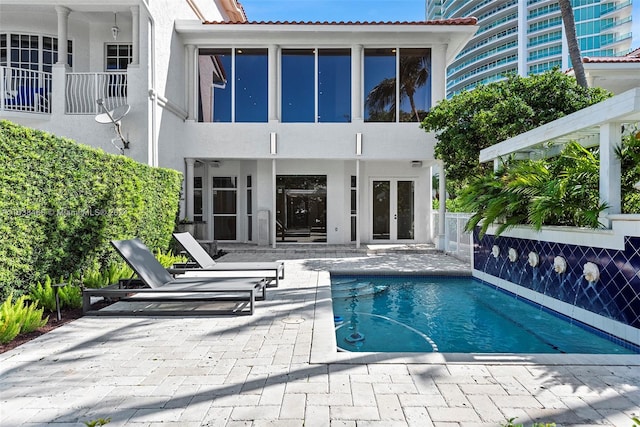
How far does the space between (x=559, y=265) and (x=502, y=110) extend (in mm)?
6056

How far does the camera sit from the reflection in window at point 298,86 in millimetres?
14250

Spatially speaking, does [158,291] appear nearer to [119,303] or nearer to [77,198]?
[119,303]

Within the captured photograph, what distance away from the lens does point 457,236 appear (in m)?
11.9

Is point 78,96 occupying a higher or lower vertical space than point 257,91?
lower

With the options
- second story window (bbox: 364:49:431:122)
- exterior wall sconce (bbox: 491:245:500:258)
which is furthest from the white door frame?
exterior wall sconce (bbox: 491:245:500:258)

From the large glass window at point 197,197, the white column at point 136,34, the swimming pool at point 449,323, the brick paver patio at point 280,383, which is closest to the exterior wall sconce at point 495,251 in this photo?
the swimming pool at point 449,323

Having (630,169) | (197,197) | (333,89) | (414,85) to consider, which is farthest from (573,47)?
(197,197)

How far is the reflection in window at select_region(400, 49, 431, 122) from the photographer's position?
1411 cm

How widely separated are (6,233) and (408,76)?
12864 millimetres

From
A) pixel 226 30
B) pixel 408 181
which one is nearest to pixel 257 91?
pixel 226 30

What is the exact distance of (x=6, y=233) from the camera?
4.90 m

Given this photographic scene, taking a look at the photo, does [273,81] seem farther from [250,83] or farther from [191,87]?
[191,87]

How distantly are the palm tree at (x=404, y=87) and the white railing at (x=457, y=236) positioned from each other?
412cm

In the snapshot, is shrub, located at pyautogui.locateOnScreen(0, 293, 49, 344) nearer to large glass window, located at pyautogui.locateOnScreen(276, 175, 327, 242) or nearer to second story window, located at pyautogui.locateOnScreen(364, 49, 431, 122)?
large glass window, located at pyautogui.locateOnScreen(276, 175, 327, 242)
